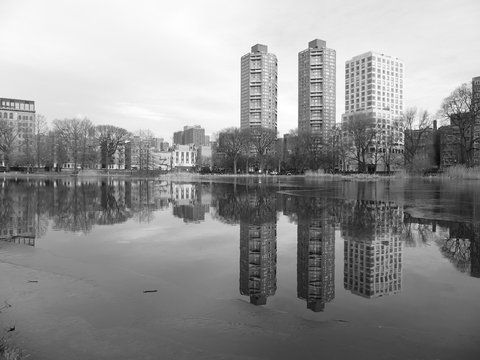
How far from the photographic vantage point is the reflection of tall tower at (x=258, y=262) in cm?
620

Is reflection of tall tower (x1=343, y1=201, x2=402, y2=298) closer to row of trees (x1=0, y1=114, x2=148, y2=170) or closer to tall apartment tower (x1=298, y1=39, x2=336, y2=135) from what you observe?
row of trees (x1=0, y1=114, x2=148, y2=170)

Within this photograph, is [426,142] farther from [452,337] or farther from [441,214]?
[452,337]

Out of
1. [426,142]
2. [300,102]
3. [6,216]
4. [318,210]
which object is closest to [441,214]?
[318,210]

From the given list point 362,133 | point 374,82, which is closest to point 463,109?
point 362,133

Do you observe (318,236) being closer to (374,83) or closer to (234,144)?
(234,144)

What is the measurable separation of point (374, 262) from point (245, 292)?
10.9ft

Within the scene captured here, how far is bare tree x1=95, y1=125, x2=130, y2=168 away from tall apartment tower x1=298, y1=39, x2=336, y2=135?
273 ft

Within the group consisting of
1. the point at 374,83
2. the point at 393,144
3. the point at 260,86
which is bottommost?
the point at 393,144

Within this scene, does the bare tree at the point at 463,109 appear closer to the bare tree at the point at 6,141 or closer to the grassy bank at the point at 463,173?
the grassy bank at the point at 463,173

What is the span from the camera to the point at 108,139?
318ft

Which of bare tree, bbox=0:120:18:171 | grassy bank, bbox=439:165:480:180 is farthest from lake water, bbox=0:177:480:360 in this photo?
bare tree, bbox=0:120:18:171

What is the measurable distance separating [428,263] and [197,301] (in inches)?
207

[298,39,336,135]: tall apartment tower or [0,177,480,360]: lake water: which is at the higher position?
[298,39,336,135]: tall apartment tower

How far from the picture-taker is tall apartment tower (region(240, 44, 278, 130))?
149 metres
